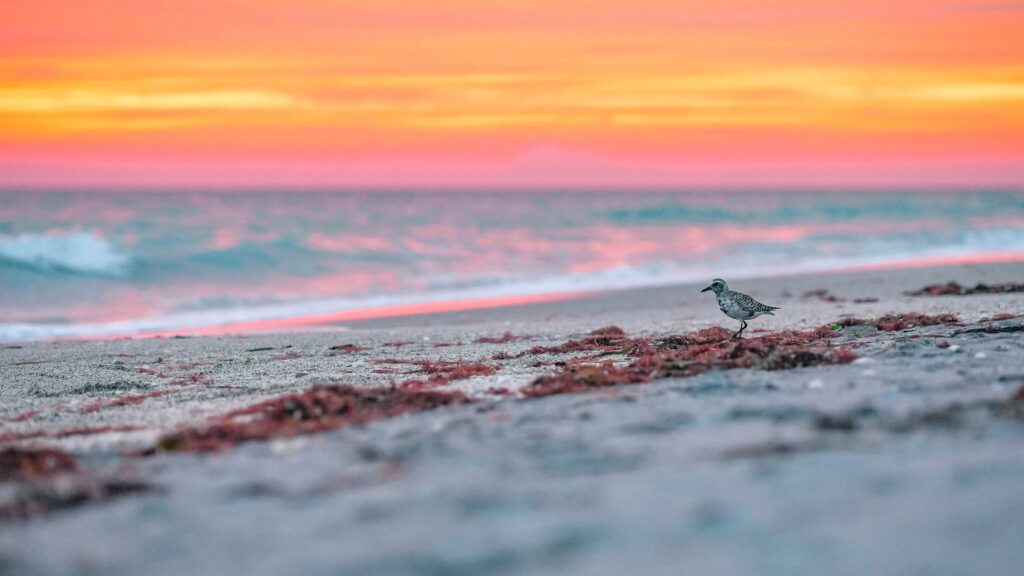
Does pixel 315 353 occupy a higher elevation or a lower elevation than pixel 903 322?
higher

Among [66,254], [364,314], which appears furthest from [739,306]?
[66,254]

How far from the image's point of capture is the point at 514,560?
3.87m

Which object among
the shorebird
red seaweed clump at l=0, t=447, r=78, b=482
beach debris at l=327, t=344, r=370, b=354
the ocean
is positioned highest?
the ocean

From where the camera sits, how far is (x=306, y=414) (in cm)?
705

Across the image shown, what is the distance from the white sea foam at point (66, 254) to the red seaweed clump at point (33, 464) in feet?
89.4

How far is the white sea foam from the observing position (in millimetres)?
31562

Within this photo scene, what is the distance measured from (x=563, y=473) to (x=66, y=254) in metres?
32.8

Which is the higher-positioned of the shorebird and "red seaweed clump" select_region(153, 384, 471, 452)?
the shorebird

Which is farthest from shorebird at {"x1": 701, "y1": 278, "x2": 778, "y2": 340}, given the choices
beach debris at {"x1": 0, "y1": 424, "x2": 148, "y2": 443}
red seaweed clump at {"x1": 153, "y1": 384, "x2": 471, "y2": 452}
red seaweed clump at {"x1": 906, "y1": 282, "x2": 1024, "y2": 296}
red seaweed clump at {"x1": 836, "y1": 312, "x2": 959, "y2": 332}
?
red seaweed clump at {"x1": 906, "y1": 282, "x2": 1024, "y2": 296}

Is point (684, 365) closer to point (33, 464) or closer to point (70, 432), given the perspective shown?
point (70, 432)

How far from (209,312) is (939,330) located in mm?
17808

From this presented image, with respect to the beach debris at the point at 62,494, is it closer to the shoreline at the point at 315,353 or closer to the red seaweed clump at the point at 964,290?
the shoreline at the point at 315,353

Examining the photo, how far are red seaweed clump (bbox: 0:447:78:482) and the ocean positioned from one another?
13.8 metres

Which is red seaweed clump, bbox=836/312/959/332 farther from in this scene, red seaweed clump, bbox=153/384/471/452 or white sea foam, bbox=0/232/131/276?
white sea foam, bbox=0/232/131/276
